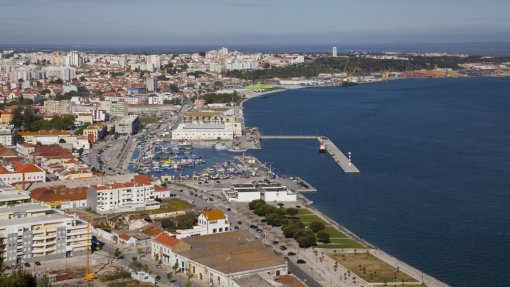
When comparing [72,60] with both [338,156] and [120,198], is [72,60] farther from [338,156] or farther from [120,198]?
[120,198]

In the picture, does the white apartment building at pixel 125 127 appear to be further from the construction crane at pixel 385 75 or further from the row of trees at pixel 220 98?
the construction crane at pixel 385 75

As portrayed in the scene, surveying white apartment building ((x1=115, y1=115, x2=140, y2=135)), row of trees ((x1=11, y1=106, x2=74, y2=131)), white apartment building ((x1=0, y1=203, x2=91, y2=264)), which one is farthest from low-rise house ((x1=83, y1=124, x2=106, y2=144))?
white apartment building ((x1=0, y1=203, x2=91, y2=264))

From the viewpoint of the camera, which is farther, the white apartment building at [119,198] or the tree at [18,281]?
the white apartment building at [119,198]

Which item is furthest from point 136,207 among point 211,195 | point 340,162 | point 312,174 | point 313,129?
point 313,129

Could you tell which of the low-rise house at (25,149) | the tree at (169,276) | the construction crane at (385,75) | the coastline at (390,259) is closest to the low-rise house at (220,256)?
the tree at (169,276)

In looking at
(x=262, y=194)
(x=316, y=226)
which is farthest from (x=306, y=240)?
(x=262, y=194)

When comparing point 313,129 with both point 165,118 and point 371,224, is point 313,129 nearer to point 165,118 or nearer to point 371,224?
point 165,118
